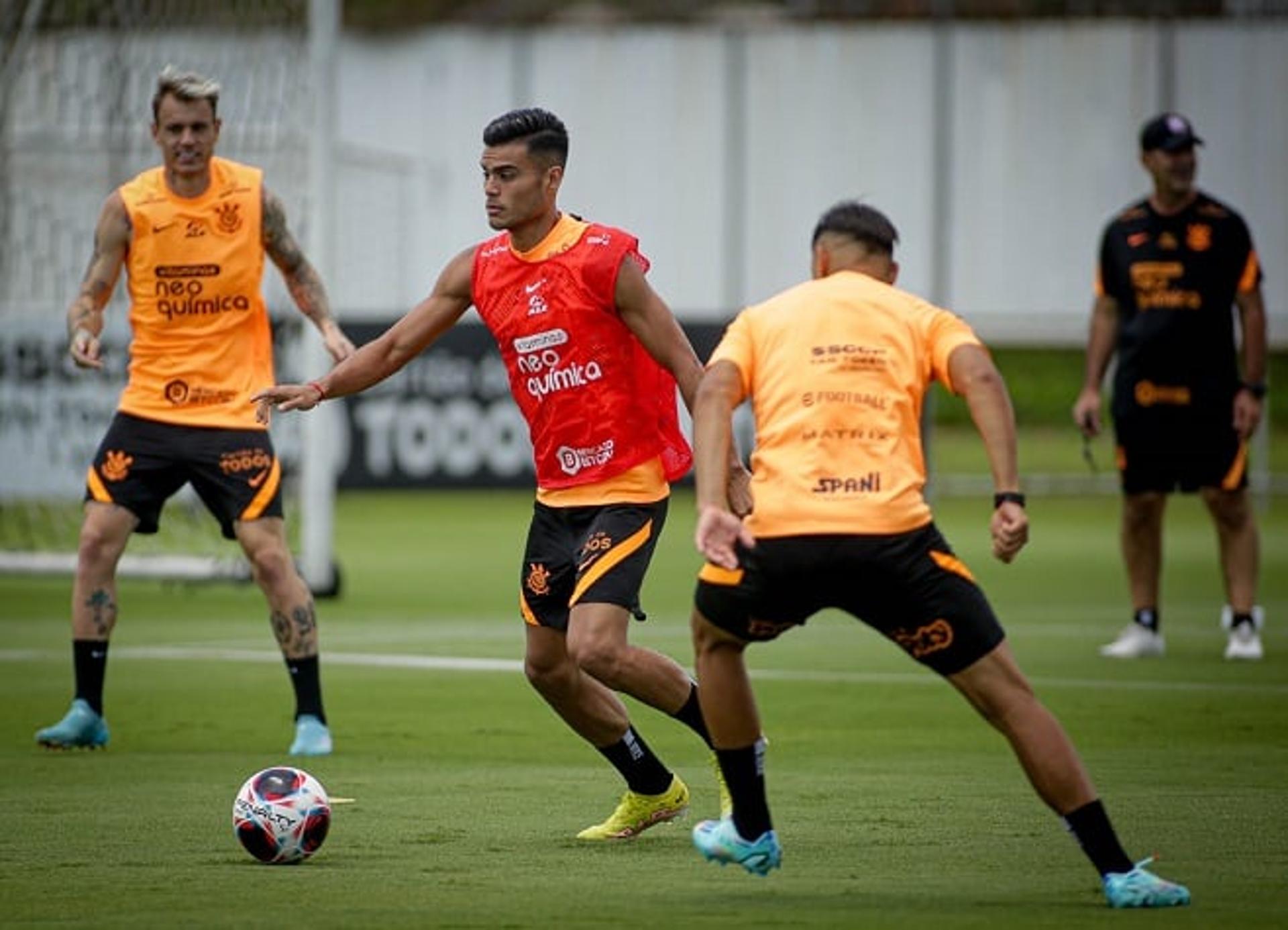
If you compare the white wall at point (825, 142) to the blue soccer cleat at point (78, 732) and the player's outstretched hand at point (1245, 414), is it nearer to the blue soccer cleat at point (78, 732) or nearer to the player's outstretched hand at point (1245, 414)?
the player's outstretched hand at point (1245, 414)

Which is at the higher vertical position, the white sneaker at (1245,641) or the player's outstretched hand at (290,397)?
the player's outstretched hand at (290,397)

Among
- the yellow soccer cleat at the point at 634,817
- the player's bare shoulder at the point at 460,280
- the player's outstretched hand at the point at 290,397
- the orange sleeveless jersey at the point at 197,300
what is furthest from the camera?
the orange sleeveless jersey at the point at 197,300

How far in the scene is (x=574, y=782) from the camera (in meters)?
10.1

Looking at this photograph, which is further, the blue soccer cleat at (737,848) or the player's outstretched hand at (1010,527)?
the blue soccer cleat at (737,848)

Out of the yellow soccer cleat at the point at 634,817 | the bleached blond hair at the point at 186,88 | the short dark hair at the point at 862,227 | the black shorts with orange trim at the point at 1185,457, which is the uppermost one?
the bleached blond hair at the point at 186,88

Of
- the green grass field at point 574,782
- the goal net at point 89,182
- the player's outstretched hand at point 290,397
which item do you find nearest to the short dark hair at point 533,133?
the player's outstretched hand at point 290,397

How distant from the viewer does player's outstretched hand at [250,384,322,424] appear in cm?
888

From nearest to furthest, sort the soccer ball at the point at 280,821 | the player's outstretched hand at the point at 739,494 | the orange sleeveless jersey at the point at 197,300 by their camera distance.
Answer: the soccer ball at the point at 280,821 → the player's outstretched hand at the point at 739,494 → the orange sleeveless jersey at the point at 197,300

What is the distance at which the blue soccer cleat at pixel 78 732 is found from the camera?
11055mm

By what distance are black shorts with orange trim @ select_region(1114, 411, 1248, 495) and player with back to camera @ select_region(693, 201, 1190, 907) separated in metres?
7.22

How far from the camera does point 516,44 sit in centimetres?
3244

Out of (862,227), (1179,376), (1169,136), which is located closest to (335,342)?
(862,227)

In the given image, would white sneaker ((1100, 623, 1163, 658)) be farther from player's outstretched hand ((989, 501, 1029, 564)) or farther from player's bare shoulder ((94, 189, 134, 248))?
player's outstretched hand ((989, 501, 1029, 564))

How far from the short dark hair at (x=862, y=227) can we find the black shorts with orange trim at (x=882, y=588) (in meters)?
0.80
